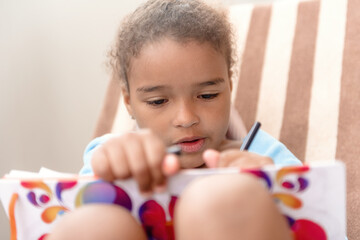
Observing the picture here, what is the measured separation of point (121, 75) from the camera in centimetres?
89

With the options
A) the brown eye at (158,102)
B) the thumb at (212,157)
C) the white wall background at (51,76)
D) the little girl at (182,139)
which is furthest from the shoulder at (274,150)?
the white wall background at (51,76)

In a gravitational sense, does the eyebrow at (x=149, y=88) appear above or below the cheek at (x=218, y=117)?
above

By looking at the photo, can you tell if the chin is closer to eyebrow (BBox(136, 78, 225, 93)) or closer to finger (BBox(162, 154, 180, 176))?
eyebrow (BBox(136, 78, 225, 93))

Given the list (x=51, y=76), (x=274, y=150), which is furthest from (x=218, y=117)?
(x=51, y=76)

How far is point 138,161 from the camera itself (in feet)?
1.42

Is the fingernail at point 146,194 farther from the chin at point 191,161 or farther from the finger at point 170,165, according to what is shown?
the chin at point 191,161

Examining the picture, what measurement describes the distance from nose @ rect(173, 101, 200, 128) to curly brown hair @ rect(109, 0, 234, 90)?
0.37 feet

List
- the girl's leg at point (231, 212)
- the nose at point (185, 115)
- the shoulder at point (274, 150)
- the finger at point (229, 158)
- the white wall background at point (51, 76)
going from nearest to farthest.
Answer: the girl's leg at point (231, 212), the finger at point (229, 158), the nose at point (185, 115), the shoulder at point (274, 150), the white wall background at point (51, 76)

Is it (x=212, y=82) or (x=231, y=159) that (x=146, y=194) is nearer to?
(x=231, y=159)

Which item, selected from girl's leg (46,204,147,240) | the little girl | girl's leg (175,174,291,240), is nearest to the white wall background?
the little girl

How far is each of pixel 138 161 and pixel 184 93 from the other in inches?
12.1

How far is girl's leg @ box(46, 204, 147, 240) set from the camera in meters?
0.42

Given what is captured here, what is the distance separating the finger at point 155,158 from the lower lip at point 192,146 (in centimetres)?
31

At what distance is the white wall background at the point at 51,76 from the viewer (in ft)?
4.14
